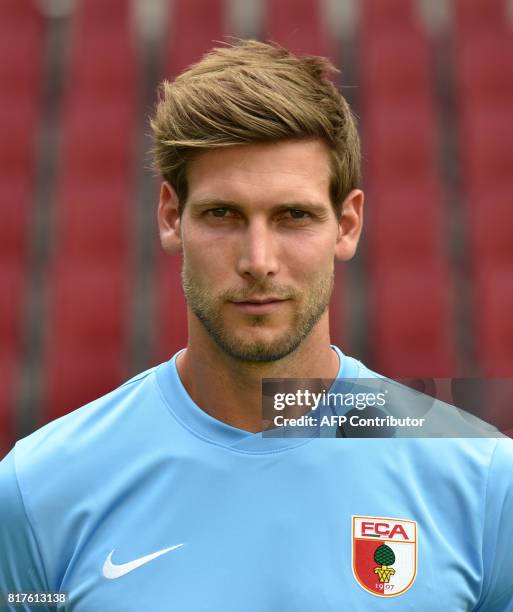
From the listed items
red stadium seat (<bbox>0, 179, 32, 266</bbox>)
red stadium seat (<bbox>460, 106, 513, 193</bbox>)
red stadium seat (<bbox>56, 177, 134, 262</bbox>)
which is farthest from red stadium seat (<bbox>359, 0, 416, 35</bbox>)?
red stadium seat (<bbox>0, 179, 32, 266</bbox>)

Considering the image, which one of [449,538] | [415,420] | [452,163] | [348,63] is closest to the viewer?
[449,538]

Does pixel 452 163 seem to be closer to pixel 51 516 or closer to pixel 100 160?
pixel 100 160

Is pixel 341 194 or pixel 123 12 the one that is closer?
pixel 341 194

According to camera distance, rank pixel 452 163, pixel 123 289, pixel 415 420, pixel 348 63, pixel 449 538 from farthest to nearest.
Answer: pixel 348 63 → pixel 452 163 → pixel 123 289 → pixel 415 420 → pixel 449 538

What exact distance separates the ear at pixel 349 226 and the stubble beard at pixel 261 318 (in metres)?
0.10

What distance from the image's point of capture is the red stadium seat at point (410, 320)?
5.33 m

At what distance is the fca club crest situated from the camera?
4.17 ft

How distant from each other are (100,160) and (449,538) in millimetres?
5529

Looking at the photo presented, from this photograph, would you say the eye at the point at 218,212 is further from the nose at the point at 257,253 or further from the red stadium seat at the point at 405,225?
the red stadium seat at the point at 405,225

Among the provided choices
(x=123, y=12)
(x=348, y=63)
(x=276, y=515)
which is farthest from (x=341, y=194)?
(x=123, y=12)

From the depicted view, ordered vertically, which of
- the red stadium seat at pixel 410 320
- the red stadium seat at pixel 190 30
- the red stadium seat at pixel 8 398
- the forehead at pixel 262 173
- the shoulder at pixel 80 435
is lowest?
the red stadium seat at pixel 8 398

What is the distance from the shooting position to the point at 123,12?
23.9ft

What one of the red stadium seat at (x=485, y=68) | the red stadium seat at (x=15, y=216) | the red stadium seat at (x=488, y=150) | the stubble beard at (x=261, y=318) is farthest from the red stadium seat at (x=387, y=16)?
the stubble beard at (x=261, y=318)

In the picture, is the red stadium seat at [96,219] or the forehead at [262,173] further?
the red stadium seat at [96,219]
